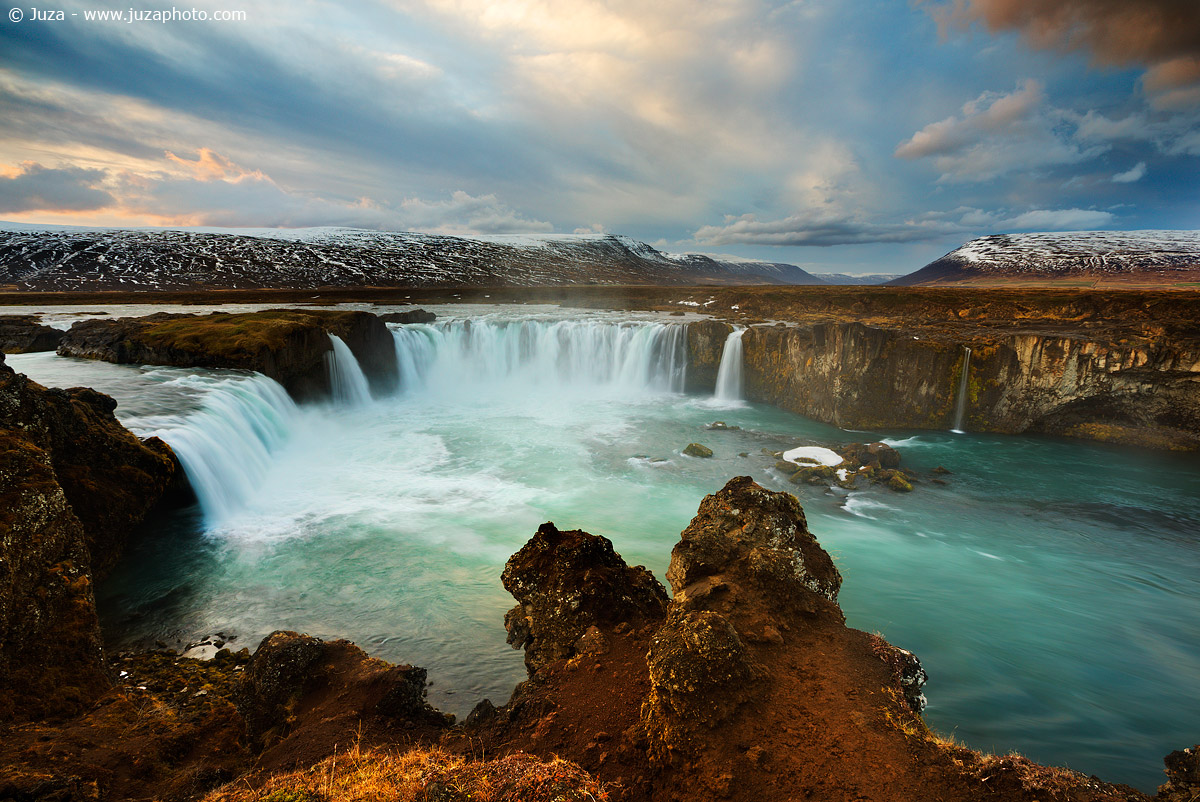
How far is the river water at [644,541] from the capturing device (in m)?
9.18

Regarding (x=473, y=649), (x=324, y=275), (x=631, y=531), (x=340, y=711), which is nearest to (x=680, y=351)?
(x=631, y=531)

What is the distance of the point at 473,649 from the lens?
9.54 meters

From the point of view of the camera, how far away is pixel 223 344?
22.8 meters

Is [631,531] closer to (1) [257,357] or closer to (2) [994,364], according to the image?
(1) [257,357]

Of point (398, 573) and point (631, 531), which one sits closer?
point (398, 573)

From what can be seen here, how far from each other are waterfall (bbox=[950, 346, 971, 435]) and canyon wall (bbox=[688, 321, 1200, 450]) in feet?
0.40

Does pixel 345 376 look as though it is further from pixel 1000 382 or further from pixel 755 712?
pixel 1000 382

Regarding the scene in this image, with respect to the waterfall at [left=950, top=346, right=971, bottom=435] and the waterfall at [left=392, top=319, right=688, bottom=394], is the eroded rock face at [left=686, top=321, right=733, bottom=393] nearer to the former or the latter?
the waterfall at [left=392, top=319, right=688, bottom=394]

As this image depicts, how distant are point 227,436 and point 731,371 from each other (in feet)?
89.7

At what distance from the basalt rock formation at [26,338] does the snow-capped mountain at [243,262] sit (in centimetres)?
9363

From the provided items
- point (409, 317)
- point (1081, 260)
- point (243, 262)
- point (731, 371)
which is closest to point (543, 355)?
point (409, 317)

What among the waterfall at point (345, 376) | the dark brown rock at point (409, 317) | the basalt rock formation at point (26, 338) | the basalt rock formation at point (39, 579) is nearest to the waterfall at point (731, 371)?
the waterfall at point (345, 376)

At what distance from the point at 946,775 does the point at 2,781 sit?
298 inches

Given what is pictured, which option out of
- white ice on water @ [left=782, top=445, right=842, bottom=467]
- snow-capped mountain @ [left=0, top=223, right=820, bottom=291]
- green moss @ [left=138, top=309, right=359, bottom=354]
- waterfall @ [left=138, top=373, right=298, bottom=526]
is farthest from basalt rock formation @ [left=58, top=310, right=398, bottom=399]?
snow-capped mountain @ [left=0, top=223, right=820, bottom=291]
